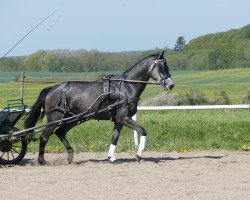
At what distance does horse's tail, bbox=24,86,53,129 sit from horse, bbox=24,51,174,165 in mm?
107

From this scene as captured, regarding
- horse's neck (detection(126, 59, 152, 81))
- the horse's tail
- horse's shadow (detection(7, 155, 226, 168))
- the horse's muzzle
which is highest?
horse's neck (detection(126, 59, 152, 81))

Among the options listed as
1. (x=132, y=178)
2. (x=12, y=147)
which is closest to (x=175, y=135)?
(x=12, y=147)

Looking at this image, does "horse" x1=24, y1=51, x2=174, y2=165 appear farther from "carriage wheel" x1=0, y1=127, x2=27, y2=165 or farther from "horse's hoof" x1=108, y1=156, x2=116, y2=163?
"carriage wheel" x1=0, y1=127, x2=27, y2=165

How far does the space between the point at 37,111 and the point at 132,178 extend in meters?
3.19

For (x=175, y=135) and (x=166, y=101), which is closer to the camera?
(x=175, y=135)

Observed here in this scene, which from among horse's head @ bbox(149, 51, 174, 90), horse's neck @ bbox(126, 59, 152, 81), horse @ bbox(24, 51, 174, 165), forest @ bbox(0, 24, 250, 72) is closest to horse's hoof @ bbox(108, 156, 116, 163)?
horse @ bbox(24, 51, 174, 165)

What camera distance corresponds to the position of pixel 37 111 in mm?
12359

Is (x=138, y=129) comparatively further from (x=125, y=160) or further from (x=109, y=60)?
(x=109, y=60)

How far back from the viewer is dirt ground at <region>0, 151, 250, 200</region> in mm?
8516

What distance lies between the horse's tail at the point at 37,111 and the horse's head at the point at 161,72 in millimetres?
1954

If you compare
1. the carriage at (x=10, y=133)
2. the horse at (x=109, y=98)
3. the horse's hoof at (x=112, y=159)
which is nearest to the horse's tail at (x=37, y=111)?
the horse at (x=109, y=98)

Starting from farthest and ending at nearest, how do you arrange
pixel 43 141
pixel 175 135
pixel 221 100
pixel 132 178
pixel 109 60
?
1. pixel 109 60
2. pixel 221 100
3. pixel 175 135
4. pixel 43 141
5. pixel 132 178

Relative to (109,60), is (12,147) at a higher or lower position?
lower

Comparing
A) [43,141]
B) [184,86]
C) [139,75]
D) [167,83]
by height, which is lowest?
[184,86]
